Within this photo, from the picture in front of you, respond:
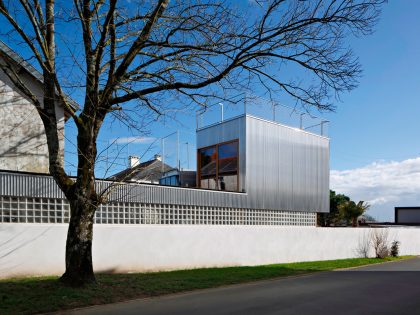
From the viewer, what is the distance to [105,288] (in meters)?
8.77

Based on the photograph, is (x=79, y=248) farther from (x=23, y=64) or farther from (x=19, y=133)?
(x=23, y=64)

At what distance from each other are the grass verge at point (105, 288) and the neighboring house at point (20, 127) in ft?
14.3

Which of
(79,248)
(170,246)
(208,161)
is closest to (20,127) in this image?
(79,248)

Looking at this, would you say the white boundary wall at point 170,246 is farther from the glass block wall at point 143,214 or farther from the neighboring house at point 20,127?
the neighboring house at point 20,127

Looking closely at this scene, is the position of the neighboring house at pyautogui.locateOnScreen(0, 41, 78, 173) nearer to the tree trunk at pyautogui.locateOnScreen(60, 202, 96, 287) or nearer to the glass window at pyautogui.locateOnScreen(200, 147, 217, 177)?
the tree trunk at pyautogui.locateOnScreen(60, 202, 96, 287)

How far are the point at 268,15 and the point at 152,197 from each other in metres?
7.67

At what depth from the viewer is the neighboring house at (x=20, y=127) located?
12.5 metres

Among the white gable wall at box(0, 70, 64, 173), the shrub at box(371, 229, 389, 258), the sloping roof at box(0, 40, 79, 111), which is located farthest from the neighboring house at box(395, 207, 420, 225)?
the white gable wall at box(0, 70, 64, 173)

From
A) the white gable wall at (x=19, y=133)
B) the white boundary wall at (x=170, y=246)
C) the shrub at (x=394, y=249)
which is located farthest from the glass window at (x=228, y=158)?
the shrub at (x=394, y=249)

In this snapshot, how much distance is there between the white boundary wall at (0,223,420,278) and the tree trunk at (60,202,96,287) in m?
2.24

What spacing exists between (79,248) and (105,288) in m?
1.08

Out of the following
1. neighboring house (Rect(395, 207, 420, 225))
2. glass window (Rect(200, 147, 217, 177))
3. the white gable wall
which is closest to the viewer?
the white gable wall

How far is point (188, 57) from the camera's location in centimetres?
1010

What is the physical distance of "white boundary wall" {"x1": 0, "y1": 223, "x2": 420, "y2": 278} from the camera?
10.3 metres
